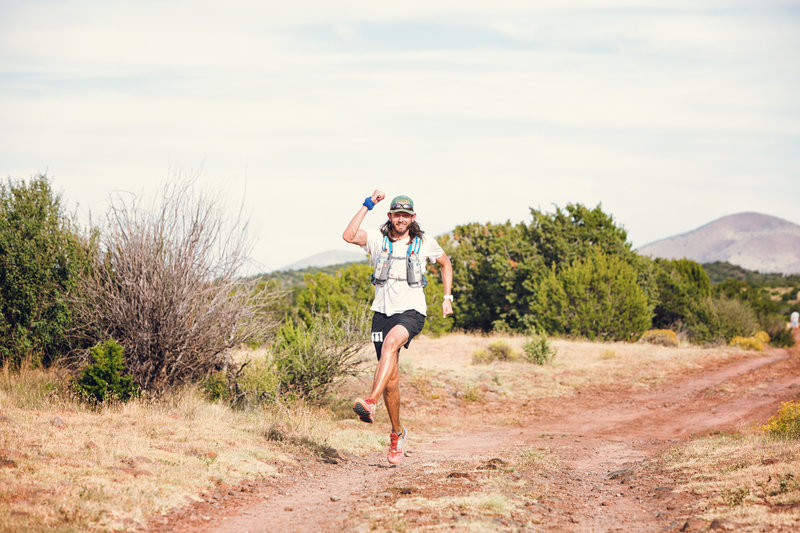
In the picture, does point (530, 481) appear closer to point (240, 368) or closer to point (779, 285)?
point (240, 368)

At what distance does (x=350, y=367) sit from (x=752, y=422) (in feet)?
26.0

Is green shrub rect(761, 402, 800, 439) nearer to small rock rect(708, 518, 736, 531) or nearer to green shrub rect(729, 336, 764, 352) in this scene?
small rock rect(708, 518, 736, 531)

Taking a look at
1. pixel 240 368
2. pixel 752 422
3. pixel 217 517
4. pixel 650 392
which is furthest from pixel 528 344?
pixel 217 517

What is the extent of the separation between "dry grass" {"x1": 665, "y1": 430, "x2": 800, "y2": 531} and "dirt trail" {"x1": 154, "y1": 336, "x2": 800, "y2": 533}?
0.88ft

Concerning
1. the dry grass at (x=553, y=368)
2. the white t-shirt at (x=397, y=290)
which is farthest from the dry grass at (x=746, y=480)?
the dry grass at (x=553, y=368)

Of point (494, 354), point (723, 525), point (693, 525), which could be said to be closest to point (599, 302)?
point (494, 354)

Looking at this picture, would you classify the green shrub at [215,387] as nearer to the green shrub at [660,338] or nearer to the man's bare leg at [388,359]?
the man's bare leg at [388,359]

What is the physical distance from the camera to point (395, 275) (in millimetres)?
7590

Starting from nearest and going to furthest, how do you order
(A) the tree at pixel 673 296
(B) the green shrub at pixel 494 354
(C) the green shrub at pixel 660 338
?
(B) the green shrub at pixel 494 354, (C) the green shrub at pixel 660 338, (A) the tree at pixel 673 296

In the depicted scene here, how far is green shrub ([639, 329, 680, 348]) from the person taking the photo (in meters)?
32.6

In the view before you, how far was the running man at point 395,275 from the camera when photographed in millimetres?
7492

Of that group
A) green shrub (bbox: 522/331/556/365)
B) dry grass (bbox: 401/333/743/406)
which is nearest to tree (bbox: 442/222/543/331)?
dry grass (bbox: 401/333/743/406)

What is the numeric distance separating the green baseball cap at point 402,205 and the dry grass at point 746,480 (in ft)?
12.9

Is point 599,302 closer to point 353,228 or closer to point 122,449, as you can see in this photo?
point 353,228
